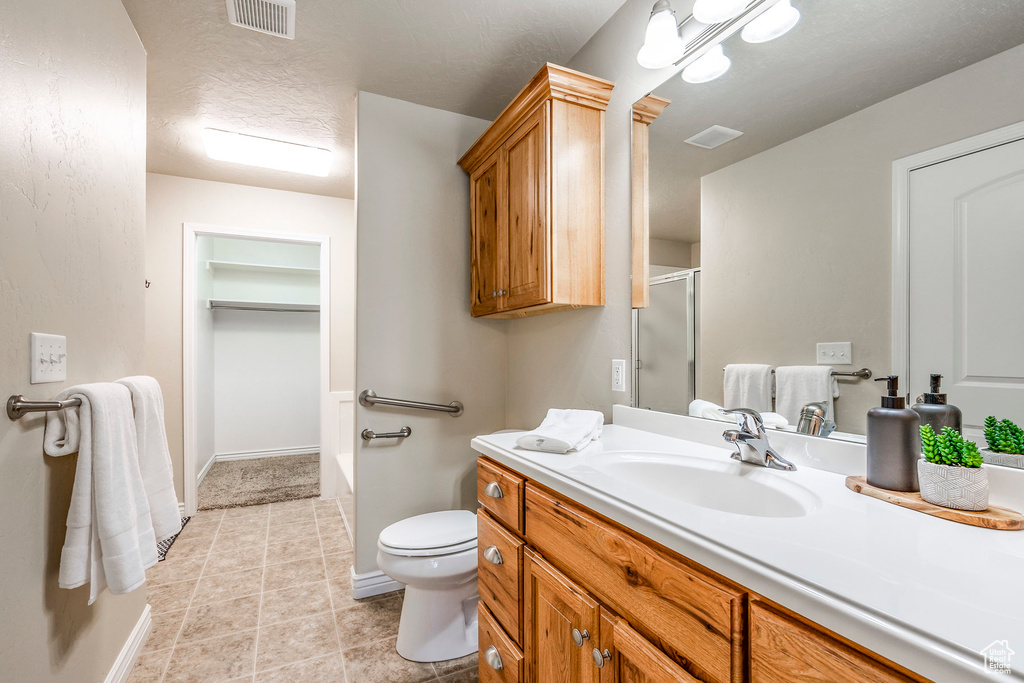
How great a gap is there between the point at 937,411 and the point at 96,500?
6.29 feet

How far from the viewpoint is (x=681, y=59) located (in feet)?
4.81

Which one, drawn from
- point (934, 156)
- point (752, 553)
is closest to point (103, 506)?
point (752, 553)

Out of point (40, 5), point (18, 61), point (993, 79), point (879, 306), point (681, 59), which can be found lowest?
point (879, 306)

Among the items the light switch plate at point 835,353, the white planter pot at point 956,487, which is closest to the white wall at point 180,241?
the light switch plate at point 835,353

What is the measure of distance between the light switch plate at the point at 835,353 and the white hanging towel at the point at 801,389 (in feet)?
0.05

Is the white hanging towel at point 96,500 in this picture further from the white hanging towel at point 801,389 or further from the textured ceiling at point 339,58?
the white hanging towel at point 801,389

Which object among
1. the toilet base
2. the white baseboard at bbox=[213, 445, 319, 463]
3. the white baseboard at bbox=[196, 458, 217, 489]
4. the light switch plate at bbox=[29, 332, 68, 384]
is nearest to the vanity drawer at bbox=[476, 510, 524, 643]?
the toilet base

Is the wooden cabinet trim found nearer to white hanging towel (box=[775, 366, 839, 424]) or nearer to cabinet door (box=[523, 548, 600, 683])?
white hanging towel (box=[775, 366, 839, 424])

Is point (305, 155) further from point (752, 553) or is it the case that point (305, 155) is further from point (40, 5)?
point (752, 553)

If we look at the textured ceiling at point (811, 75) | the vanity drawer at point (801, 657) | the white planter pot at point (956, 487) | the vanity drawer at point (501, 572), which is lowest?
the vanity drawer at point (501, 572)

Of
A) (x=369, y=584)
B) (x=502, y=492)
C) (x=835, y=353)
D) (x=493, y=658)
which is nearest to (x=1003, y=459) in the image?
(x=835, y=353)

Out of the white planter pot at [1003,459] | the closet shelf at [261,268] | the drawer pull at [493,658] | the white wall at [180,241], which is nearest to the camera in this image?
the white planter pot at [1003,459]

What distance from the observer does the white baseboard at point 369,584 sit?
2.20 m

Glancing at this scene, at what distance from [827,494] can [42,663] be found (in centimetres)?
184
